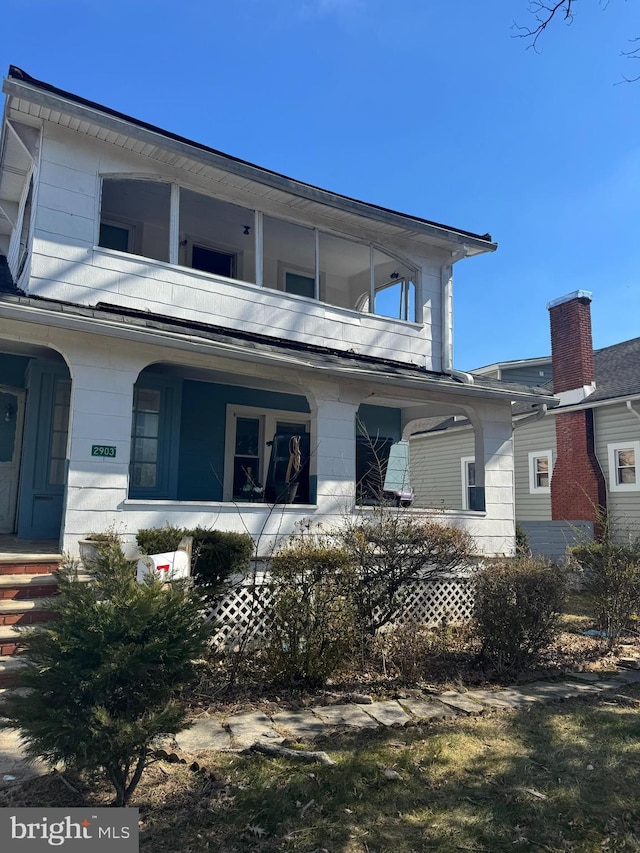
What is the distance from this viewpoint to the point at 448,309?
11.3m

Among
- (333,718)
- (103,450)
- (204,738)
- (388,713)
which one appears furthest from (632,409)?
(204,738)

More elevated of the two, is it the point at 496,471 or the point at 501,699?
the point at 496,471

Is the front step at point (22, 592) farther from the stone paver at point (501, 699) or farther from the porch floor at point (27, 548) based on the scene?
the stone paver at point (501, 699)

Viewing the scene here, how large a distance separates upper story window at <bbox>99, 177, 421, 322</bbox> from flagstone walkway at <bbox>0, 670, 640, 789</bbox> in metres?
6.39

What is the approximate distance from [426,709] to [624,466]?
1194 centimetres

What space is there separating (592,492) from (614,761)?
12.1 m

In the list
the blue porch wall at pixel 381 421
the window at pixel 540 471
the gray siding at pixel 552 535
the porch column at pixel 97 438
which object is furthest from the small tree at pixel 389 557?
the window at pixel 540 471

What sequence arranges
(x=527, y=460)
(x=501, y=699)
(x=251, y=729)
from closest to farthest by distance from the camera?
(x=251, y=729), (x=501, y=699), (x=527, y=460)

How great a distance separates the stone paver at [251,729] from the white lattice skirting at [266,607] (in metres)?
0.80

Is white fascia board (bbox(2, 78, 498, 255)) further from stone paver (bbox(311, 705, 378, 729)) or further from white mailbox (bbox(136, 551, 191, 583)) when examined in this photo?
stone paver (bbox(311, 705, 378, 729))

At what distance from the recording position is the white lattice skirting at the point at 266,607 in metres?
6.19

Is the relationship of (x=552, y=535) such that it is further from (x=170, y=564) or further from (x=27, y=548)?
(x=27, y=548)

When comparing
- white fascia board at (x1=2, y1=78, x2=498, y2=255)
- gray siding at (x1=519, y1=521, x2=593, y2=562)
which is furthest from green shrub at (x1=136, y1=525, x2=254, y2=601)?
gray siding at (x1=519, y1=521, x2=593, y2=562)

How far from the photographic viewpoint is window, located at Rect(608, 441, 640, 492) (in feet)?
48.6
